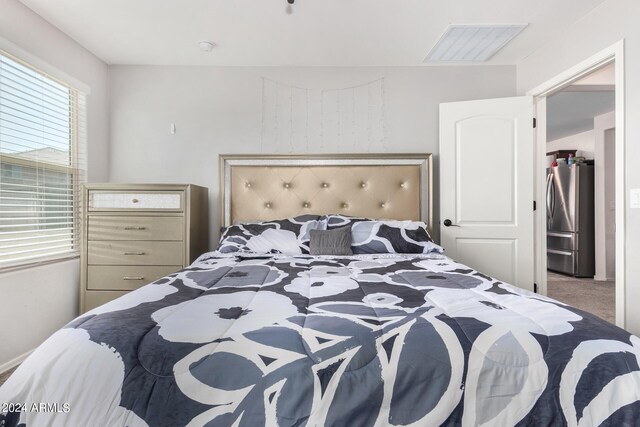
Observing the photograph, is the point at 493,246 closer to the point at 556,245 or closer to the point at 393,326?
the point at 393,326

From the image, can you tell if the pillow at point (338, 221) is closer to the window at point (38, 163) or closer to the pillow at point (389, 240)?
the pillow at point (389, 240)

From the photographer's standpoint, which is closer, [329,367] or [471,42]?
[329,367]

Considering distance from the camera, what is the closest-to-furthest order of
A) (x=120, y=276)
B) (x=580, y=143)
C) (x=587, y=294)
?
(x=120, y=276) < (x=587, y=294) < (x=580, y=143)

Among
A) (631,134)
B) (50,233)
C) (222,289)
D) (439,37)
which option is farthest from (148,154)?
(631,134)

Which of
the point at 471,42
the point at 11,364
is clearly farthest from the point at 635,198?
the point at 11,364

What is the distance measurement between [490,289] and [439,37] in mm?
2057

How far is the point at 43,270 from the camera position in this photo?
2.43 metres

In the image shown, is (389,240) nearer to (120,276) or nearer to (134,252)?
(134,252)

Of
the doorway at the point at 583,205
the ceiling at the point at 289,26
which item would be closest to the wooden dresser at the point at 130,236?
the ceiling at the point at 289,26

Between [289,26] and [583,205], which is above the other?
[289,26]

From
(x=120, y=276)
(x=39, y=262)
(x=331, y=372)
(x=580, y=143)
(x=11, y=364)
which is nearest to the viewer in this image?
(x=331, y=372)

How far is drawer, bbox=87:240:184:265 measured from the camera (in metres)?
2.69

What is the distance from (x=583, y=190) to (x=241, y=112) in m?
4.86

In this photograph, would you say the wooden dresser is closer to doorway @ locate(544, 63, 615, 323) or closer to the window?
the window
